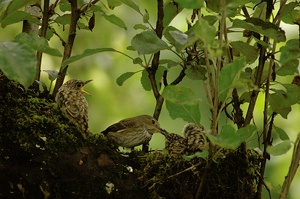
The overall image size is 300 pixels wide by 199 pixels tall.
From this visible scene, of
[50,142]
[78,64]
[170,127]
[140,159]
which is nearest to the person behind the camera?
[50,142]

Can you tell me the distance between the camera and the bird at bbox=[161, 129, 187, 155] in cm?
143

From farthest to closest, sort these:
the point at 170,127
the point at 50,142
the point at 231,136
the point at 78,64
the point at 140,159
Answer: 1. the point at 78,64
2. the point at 170,127
3. the point at 140,159
4. the point at 50,142
5. the point at 231,136

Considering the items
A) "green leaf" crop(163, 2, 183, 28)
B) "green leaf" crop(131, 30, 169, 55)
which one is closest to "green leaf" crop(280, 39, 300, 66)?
"green leaf" crop(131, 30, 169, 55)

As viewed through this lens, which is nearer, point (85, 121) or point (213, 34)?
point (213, 34)

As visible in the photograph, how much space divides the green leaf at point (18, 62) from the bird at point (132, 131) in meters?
0.38

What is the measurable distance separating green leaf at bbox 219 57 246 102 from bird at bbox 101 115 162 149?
385 millimetres

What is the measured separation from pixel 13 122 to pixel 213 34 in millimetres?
450

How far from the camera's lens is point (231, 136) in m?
1.11

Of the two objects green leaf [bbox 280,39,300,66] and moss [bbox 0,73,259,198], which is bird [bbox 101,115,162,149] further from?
green leaf [bbox 280,39,300,66]

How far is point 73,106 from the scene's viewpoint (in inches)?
56.7

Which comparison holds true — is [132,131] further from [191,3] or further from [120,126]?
[191,3]

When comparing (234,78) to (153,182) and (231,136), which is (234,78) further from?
(153,182)

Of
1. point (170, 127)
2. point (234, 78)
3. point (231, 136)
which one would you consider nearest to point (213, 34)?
point (234, 78)

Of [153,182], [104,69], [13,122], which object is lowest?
[153,182]
